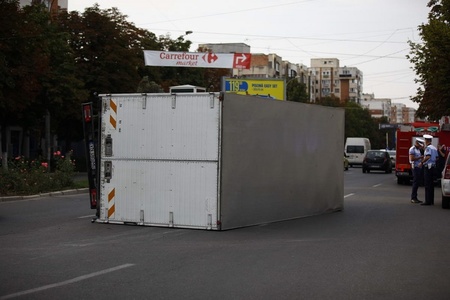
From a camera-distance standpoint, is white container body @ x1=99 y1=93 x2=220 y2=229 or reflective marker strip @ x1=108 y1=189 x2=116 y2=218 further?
reflective marker strip @ x1=108 y1=189 x2=116 y2=218

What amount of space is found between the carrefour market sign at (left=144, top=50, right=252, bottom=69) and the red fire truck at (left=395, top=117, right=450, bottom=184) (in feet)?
27.0

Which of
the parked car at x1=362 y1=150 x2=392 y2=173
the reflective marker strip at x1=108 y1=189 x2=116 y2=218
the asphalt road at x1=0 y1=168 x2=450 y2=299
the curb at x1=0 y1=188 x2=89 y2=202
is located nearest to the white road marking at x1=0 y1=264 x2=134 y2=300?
the asphalt road at x1=0 y1=168 x2=450 y2=299

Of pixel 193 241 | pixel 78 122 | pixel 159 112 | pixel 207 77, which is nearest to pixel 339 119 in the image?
pixel 159 112

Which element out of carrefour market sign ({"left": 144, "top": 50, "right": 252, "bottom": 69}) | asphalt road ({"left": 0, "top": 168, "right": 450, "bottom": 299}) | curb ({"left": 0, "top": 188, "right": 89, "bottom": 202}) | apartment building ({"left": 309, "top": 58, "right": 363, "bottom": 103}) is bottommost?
curb ({"left": 0, "top": 188, "right": 89, "bottom": 202})

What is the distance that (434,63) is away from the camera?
33938 millimetres

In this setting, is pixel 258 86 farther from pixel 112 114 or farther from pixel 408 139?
pixel 112 114

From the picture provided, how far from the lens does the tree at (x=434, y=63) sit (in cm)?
3175

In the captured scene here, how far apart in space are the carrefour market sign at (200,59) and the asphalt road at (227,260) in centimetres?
2076

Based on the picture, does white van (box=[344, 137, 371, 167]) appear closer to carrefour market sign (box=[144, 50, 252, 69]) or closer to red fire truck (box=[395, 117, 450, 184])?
red fire truck (box=[395, 117, 450, 184])

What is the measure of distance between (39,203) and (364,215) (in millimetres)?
8753

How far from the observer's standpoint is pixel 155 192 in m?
13.3

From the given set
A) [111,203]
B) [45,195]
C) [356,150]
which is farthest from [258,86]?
[111,203]

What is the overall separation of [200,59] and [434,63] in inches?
447

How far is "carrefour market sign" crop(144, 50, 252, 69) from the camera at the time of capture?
3500cm
